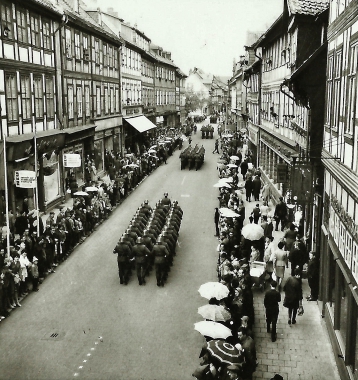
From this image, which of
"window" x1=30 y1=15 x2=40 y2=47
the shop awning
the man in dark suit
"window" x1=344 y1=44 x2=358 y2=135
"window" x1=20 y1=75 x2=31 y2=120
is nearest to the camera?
"window" x1=344 y1=44 x2=358 y2=135

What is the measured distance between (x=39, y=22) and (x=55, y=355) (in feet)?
58.4

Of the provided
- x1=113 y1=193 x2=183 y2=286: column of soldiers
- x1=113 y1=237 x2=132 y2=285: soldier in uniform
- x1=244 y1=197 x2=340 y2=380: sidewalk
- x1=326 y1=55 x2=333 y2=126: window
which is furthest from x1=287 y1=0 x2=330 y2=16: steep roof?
x1=244 y1=197 x2=340 y2=380: sidewalk

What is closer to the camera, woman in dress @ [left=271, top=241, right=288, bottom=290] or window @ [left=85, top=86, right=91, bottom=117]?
woman in dress @ [left=271, top=241, right=288, bottom=290]

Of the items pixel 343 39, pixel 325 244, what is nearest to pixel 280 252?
pixel 325 244

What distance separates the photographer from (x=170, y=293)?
1527 cm

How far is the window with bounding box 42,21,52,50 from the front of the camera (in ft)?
82.3

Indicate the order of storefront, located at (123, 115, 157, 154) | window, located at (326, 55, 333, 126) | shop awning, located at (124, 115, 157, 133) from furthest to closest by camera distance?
shop awning, located at (124, 115, 157, 133) → storefront, located at (123, 115, 157, 154) → window, located at (326, 55, 333, 126)

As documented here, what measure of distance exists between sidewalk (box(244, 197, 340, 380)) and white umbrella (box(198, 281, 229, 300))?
1.50 metres

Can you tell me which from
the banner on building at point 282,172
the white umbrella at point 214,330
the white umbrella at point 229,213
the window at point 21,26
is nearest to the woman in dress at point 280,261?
the white umbrella at point 229,213

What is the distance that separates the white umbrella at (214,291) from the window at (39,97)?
1518 centimetres

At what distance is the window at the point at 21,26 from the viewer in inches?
866

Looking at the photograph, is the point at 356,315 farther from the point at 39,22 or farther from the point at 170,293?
the point at 39,22

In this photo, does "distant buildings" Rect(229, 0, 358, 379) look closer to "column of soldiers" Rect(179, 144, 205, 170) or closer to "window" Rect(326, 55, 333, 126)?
"window" Rect(326, 55, 333, 126)

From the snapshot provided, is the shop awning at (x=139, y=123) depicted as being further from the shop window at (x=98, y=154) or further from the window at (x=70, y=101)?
the window at (x=70, y=101)
